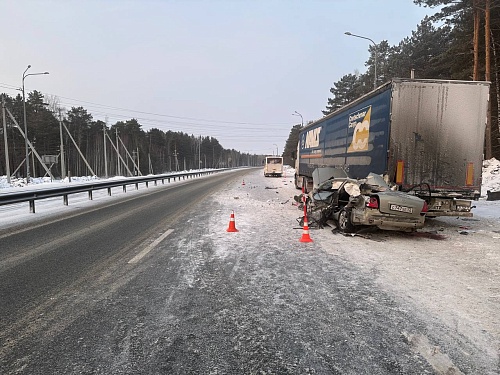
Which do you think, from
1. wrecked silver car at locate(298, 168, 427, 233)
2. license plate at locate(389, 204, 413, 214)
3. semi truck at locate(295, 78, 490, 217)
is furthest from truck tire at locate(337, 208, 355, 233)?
semi truck at locate(295, 78, 490, 217)

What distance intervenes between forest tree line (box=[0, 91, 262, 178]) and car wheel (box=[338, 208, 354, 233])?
133ft

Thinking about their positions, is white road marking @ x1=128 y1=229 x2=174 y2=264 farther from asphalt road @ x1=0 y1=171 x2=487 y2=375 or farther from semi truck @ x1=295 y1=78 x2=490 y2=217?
semi truck @ x1=295 y1=78 x2=490 y2=217

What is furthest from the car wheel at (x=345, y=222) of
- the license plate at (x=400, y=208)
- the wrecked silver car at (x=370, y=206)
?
the license plate at (x=400, y=208)

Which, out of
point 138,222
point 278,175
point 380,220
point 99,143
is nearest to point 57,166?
point 99,143

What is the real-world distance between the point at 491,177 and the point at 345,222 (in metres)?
16.8

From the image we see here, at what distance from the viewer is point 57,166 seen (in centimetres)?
7531

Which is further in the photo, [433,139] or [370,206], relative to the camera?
[433,139]

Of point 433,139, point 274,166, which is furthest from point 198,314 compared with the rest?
point 274,166

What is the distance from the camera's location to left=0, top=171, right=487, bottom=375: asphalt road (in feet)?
8.48

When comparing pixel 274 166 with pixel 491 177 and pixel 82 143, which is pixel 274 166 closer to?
pixel 491 177

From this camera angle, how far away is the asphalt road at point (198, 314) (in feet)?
8.48

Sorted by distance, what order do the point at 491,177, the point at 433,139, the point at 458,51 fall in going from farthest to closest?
the point at 458,51
the point at 491,177
the point at 433,139

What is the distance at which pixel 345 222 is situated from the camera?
316 inches

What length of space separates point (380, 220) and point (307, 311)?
434 centimetres
